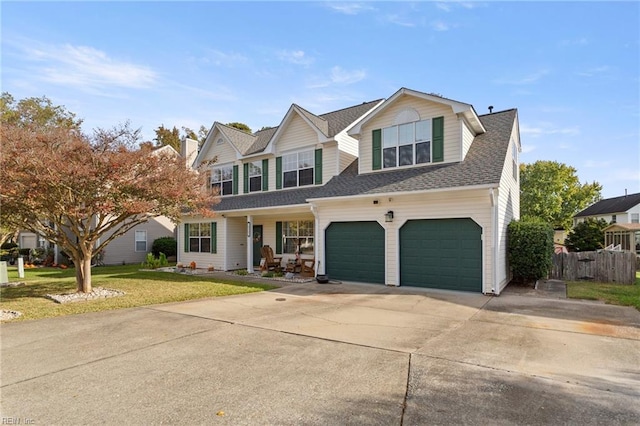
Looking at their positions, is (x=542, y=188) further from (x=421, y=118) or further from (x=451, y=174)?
(x=451, y=174)

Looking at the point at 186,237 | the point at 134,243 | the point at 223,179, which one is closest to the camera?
the point at 186,237

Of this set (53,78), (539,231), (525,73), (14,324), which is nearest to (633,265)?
(539,231)

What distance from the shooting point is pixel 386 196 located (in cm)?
1131

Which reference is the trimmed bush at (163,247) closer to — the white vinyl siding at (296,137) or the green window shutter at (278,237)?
the green window shutter at (278,237)

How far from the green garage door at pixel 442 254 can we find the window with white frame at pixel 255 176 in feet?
27.6

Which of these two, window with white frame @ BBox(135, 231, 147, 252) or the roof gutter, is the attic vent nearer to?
the roof gutter

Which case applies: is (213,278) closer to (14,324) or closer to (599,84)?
(14,324)

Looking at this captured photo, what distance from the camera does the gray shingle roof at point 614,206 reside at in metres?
37.5

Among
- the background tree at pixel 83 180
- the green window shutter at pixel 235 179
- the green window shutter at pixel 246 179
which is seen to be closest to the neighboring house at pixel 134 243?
the green window shutter at pixel 235 179

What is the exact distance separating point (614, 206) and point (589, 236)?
19518 mm

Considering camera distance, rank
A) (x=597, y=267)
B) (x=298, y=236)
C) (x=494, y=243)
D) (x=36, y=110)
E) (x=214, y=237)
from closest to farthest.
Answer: (x=494, y=243) → (x=597, y=267) → (x=298, y=236) → (x=214, y=237) → (x=36, y=110)

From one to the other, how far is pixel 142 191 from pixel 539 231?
12136 millimetres

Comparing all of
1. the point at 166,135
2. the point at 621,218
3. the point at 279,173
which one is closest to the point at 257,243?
the point at 279,173
